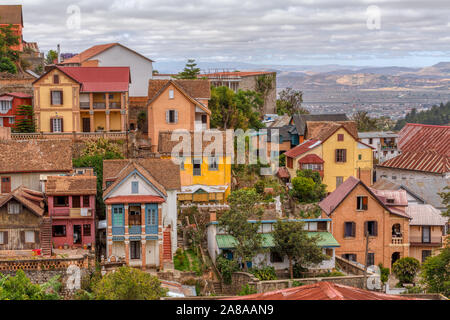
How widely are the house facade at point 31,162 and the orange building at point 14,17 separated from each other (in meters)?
35.3

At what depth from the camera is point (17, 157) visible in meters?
36.6

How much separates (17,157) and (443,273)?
24.9m

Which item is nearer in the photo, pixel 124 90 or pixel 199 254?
pixel 199 254

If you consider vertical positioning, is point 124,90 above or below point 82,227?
above

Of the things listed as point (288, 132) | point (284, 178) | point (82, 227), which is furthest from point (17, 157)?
point (288, 132)

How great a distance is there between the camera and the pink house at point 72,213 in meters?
Result: 32.6

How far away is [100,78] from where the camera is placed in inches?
1907

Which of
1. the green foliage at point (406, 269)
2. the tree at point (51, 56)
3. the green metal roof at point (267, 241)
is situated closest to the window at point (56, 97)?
the green metal roof at point (267, 241)

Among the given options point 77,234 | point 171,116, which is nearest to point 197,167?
point 171,116

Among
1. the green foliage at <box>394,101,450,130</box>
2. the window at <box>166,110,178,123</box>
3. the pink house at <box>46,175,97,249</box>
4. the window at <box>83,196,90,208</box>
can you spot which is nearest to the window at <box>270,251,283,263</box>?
the pink house at <box>46,175,97,249</box>

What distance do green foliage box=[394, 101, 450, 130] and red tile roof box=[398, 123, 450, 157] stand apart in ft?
145

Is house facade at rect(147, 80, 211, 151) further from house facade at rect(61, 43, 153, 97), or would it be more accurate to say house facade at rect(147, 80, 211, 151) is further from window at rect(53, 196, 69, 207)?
window at rect(53, 196, 69, 207)
